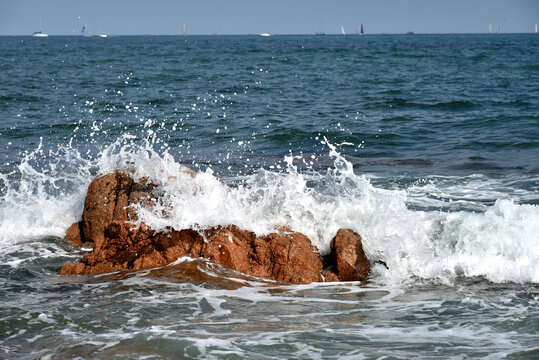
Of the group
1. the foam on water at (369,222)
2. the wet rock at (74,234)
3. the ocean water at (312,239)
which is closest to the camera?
the ocean water at (312,239)

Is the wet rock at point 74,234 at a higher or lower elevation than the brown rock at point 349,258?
higher

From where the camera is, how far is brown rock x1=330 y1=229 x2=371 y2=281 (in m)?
5.38

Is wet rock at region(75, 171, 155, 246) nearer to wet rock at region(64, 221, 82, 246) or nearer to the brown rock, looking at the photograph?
wet rock at region(64, 221, 82, 246)

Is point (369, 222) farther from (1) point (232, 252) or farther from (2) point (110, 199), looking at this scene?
(2) point (110, 199)

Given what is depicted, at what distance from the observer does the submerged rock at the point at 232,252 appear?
5383mm

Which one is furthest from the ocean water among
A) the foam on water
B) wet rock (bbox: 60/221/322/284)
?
wet rock (bbox: 60/221/322/284)

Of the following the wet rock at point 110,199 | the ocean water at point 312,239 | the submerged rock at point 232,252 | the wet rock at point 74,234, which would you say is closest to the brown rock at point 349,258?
the submerged rock at point 232,252

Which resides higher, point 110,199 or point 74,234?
point 110,199

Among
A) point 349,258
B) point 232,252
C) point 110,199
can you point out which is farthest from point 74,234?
point 349,258

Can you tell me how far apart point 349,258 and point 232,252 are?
1.02 metres

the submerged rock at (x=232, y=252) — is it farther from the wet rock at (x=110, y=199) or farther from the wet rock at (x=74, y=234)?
the wet rock at (x=74, y=234)

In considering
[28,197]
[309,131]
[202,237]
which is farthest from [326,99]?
[202,237]

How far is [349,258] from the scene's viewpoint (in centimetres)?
541

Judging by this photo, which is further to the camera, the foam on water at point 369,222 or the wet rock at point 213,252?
the foam on water at point 369,222
